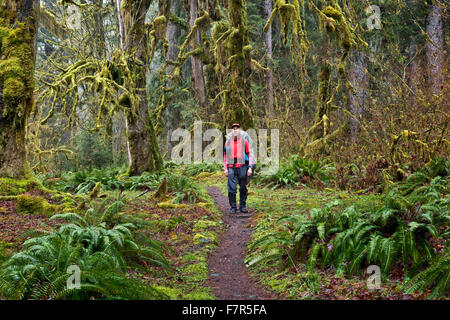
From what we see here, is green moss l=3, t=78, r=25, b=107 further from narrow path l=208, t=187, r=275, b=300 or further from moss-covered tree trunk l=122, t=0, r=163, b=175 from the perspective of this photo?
narrow path l=208, t=187, r=275, b=300

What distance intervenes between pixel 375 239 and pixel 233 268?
6.88 ft

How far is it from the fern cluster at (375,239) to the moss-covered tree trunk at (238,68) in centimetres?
780

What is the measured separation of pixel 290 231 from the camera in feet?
18.9

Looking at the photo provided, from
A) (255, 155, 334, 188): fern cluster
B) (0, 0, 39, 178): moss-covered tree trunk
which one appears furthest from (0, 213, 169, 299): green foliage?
(255, 155, 334, 188): fern cluster

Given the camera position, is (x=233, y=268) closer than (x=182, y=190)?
Yes

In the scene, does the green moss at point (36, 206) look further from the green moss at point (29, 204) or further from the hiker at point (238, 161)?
the hiker at point (238, 161)

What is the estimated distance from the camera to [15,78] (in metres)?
7.30

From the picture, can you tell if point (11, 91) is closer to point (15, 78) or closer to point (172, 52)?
point (15, 78)

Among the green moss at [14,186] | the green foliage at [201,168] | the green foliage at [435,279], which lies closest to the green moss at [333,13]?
the green foliage at [435,279]

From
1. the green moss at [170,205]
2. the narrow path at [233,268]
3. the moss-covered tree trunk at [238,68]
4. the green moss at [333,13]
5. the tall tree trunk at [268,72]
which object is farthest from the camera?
the tall tree trunk at [268,72]

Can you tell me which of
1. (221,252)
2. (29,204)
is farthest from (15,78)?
(221,252)

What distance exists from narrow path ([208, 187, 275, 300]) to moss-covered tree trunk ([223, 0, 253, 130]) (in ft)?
17.7

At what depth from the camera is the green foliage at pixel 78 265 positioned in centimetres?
339

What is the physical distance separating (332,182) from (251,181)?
2.89 metres
